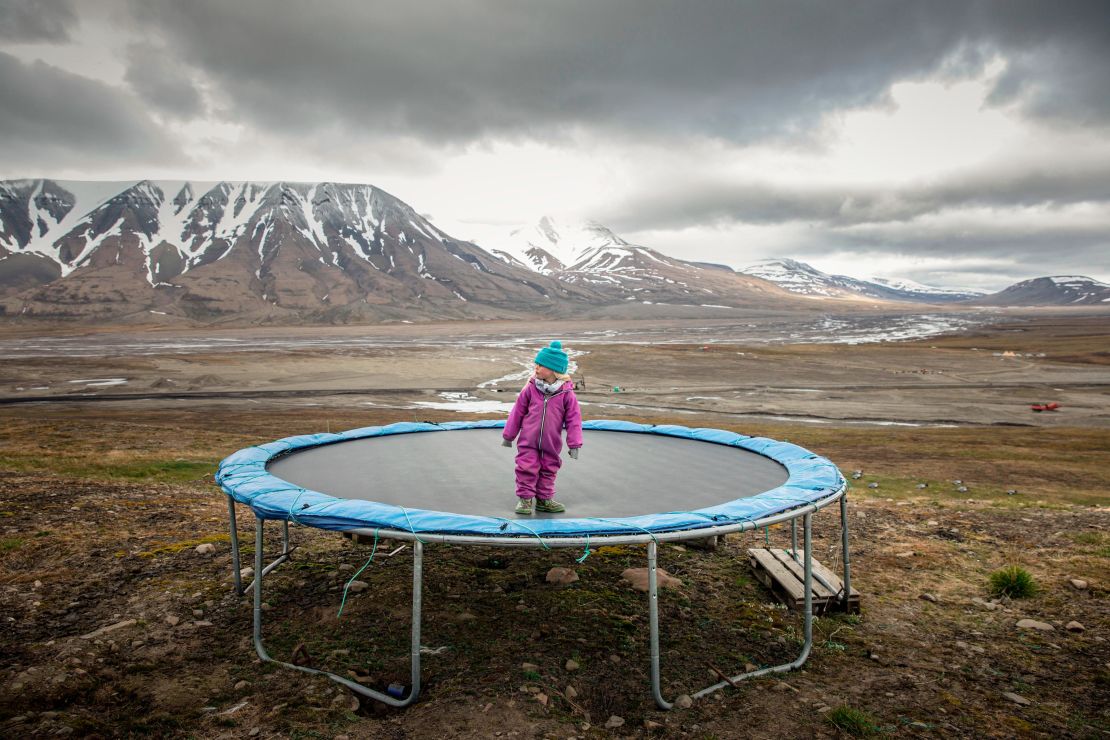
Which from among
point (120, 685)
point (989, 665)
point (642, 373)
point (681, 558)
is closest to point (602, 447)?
point (681, 558)

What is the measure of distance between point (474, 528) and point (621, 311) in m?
137

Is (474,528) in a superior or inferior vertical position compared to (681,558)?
superior

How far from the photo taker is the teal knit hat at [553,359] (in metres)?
4.49

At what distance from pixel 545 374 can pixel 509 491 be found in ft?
3.95

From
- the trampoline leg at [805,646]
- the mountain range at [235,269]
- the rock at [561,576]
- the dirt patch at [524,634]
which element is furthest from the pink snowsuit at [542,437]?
the mountain range at [235,269]

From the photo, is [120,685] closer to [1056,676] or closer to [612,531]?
[612,531]

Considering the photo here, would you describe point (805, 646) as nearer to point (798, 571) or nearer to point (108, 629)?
point (798, 571)

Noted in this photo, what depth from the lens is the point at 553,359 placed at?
450 centimetres

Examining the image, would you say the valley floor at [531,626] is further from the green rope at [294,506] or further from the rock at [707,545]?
the green rope at [294,506]

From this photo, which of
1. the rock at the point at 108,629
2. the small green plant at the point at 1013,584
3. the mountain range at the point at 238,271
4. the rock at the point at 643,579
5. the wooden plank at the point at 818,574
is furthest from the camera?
the mountain range at the point at 238,271

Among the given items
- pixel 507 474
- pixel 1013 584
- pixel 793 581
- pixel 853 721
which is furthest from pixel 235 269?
pixel 853 721

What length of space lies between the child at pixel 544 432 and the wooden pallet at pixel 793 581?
209 centimetres

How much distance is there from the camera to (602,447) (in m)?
7.05

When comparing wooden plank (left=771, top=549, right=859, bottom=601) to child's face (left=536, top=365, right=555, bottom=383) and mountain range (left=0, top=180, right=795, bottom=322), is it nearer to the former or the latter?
child's face (left=536, top=365, right=555, bottom=383)
